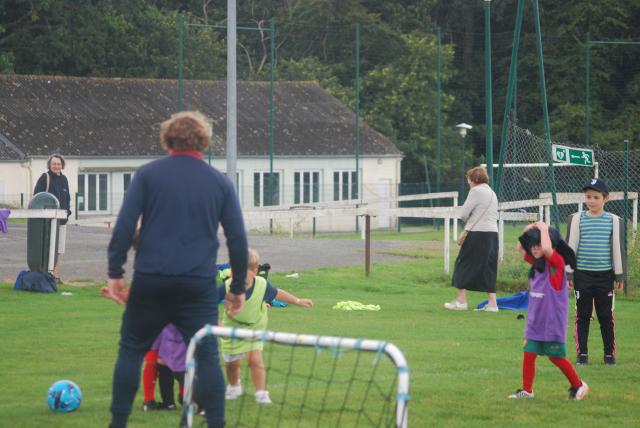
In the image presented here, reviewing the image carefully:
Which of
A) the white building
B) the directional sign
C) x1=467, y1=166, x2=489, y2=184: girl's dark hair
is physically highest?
the white building

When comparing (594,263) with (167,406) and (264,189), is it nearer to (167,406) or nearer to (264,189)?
(167,406)

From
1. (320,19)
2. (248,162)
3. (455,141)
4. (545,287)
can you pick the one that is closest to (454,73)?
(455,141)

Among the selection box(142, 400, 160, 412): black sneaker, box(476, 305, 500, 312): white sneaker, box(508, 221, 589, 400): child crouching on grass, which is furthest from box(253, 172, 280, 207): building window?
box(142, 400, 160, 412): black sneaker

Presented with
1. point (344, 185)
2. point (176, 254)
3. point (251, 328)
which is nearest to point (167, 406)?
point (251, 328)

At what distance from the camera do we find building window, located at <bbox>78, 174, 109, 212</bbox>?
49.0 metres

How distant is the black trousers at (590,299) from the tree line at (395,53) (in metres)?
43.6

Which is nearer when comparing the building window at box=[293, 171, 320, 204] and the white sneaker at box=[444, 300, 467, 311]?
the white sneaker at box=[444, 300, 467, 311]

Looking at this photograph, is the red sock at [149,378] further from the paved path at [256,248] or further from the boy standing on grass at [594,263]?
the paved path at [256,248]

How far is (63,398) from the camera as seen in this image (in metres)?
8.66

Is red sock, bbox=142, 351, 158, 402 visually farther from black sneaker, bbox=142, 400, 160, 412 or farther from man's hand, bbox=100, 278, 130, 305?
man's hand, bbox=100, 278, 130, 305

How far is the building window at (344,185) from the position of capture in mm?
53000

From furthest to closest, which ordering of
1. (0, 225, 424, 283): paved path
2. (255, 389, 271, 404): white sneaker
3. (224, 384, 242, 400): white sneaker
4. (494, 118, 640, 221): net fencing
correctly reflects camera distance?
(494, 118, 640, 221): net fencing
(0, 225, 424, 283): paved path
(224, 384, 242, 400): white sneaker
(255, 389, 271, 404): white sneaker

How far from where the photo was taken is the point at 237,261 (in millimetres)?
7367

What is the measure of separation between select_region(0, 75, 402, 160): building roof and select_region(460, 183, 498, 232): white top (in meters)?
35.4
